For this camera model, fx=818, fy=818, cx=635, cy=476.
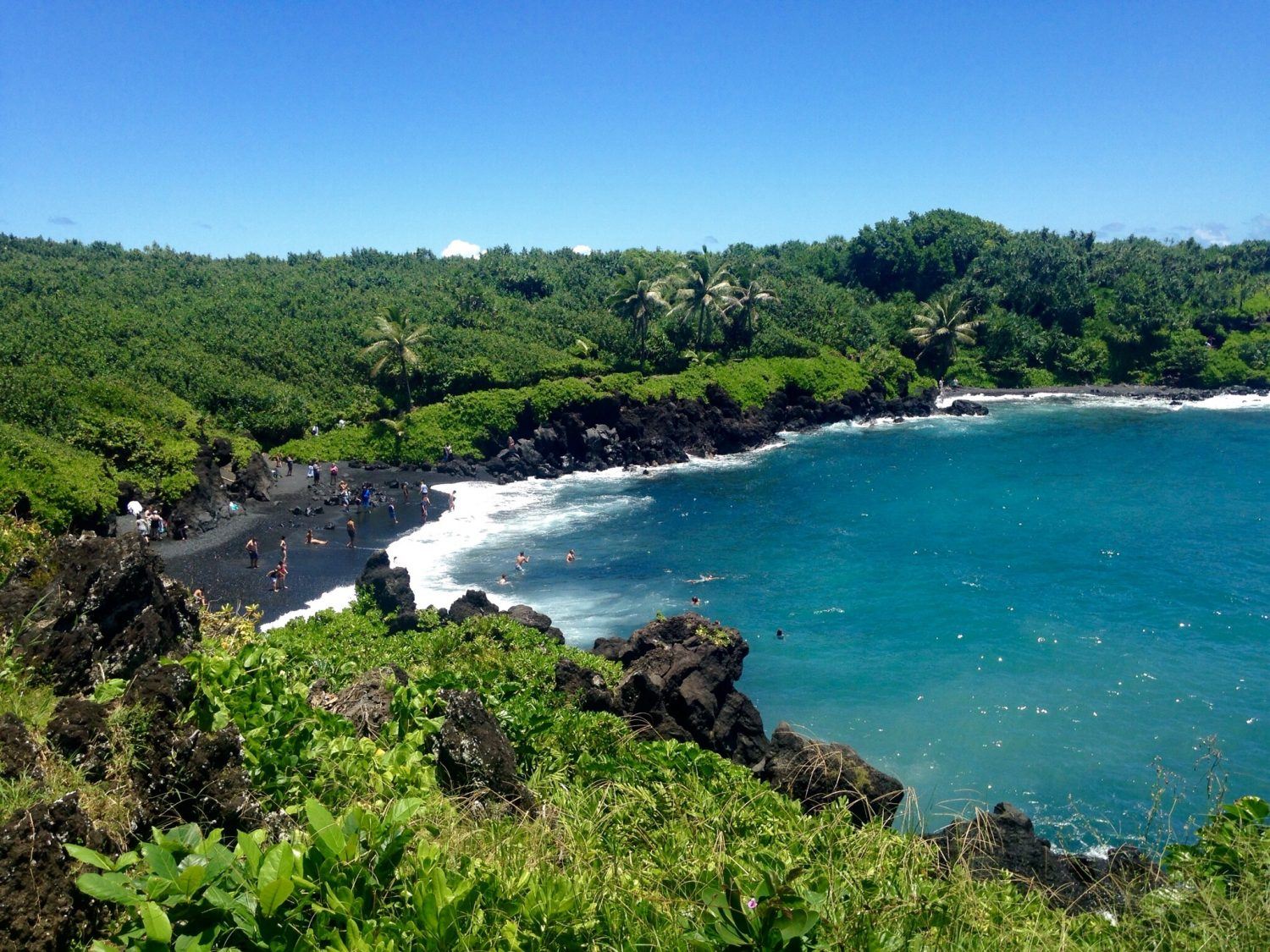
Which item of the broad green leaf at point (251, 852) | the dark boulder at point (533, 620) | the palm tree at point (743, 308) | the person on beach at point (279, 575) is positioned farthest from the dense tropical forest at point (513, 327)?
the broad green leaf at point (251, 852)

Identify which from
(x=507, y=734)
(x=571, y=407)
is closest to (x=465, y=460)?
(x=571, y=407)

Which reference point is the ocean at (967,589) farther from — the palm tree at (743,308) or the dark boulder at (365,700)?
the palm tree at (743,308)

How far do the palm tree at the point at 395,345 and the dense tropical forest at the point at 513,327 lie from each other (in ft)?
0.65

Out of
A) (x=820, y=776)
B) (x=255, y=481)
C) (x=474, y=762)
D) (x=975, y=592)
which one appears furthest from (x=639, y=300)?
(x=474, y=762)

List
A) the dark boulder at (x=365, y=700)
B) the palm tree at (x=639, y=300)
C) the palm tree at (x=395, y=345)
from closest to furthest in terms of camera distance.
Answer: the dark boulder at (x=365, y=700)
the palm tree at (x=395, y=345)
the palm tree at (x=639, y=300)

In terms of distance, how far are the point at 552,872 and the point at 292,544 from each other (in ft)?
119

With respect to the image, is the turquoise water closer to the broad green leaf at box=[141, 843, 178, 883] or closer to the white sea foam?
the broad green leaf at box=[141, 843, 178, 883]

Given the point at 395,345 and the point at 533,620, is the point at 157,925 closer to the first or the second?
the point at 533,620

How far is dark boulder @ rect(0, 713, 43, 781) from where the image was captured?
5.62m

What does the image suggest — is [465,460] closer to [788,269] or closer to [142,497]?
[142,497]

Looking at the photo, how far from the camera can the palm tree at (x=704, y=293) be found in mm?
67062

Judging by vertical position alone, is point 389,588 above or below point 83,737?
below

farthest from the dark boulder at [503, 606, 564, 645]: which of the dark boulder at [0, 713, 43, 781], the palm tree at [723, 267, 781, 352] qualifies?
the palm tree at [723, 267, 781, 352]

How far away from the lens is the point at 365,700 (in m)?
9.66
